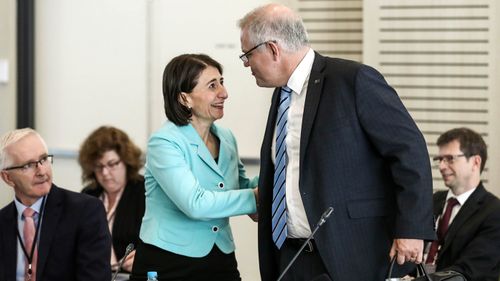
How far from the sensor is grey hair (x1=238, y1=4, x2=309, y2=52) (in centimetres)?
310

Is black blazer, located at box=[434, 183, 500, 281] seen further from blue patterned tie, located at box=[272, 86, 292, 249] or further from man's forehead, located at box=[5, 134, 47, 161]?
man's forehead, located at box=[5, 134, 47, 161]

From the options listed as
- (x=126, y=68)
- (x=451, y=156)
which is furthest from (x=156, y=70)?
(x=451, y=156)

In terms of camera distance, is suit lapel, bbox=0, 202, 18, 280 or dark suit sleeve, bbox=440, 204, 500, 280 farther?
dark suit sleeve, bbox=440, 204, 500, 280

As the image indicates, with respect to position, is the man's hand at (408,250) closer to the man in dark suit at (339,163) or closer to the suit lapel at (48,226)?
the man in dark suit at (339,163)

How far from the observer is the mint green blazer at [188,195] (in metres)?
3.25

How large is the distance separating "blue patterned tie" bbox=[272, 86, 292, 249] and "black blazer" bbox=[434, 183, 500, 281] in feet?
4.15

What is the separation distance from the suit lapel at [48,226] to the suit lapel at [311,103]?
100 cm

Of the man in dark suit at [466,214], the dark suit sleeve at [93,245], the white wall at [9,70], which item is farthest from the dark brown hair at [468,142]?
the white wall at [9,70]

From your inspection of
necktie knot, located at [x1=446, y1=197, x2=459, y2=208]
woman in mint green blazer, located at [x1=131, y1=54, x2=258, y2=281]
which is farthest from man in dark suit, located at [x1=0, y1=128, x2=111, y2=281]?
necktie knot, located at [x1=446, y1=197, x2=459, y2=208]

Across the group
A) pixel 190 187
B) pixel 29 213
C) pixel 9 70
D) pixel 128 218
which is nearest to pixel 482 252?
pixel 190 187

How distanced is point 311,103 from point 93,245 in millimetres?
1006

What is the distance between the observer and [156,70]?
6.08 metres

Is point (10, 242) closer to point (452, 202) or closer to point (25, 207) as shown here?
point (25, 207)

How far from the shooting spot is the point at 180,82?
3.36m
